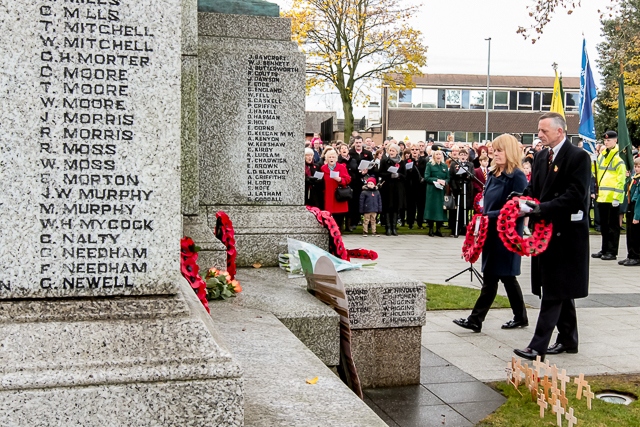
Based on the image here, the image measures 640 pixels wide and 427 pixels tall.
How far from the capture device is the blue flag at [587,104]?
14906 millimetres

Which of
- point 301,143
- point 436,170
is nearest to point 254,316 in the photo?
point 301,143

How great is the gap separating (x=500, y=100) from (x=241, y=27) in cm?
5835

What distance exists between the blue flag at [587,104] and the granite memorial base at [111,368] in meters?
13.3

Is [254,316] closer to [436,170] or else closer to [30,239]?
[30,239]

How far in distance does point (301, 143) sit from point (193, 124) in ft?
6.39

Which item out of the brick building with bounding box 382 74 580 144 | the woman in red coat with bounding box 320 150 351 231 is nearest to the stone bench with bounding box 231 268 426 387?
the woman in red coat with bounding box 320 150 351 231

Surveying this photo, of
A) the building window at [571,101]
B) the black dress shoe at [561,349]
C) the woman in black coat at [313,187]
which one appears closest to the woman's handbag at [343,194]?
the woman in black coat at [313,187]

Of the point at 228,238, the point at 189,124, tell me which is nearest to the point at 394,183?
the point at 228,238

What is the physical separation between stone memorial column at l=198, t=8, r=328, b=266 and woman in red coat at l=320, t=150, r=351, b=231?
27.4 feet

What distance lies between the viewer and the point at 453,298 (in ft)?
30.8

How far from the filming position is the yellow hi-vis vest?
14508 millimetres

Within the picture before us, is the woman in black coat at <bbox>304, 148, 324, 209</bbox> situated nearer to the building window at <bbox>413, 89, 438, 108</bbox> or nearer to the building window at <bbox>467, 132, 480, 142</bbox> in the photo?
the building window at <bbox>413, 89, 438, 108</bbox>

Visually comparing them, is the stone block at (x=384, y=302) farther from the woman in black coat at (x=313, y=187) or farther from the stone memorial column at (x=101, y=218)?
the woman in black coat at (x=313, y=187)

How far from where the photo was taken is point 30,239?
109 inches
